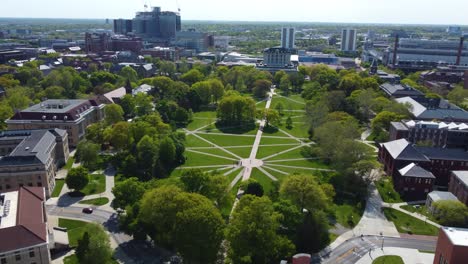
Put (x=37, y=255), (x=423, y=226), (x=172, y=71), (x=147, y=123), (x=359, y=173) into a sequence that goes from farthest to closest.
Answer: (x=172, y=71) < (x=147, y=123) < (x=359, y=173) < (x=423, y=226) < (x=37, y=255)

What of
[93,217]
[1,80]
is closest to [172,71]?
[1,80]

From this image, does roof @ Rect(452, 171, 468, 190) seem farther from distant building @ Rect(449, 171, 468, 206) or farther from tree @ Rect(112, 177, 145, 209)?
tree @ Rect(112, 177, 145, 209)

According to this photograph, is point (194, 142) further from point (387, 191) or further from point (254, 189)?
point (387, 191)

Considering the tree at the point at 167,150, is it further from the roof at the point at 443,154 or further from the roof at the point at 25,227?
the roof at the point at 443,154

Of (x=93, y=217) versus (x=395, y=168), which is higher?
(x=395, y=168)

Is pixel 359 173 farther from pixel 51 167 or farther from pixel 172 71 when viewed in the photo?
pixel 172 71

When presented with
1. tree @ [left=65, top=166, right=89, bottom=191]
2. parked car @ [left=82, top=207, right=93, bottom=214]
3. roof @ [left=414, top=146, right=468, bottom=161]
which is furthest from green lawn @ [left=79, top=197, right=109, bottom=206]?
roof @ [left=414, top=146, right=468, bottom=161]

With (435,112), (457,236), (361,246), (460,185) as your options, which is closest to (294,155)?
(460,185)
